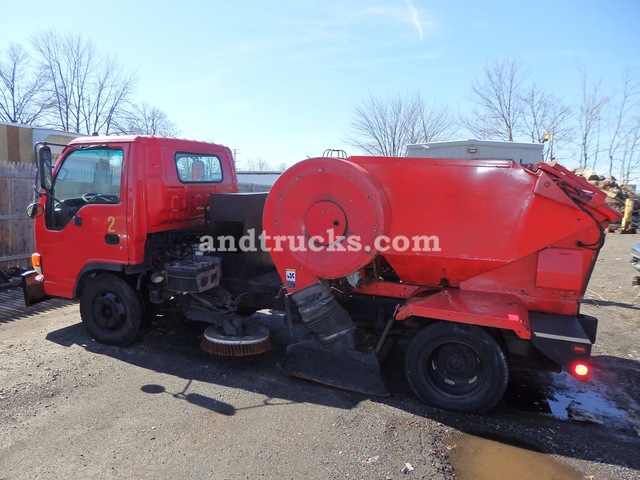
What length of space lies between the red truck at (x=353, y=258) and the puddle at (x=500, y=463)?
46 cm

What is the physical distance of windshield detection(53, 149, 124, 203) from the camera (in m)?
4.79

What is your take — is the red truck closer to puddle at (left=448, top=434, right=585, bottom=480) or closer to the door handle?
the door handle

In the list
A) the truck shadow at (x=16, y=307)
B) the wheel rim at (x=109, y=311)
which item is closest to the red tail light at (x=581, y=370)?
the wheel rim at (x=109, y=311)

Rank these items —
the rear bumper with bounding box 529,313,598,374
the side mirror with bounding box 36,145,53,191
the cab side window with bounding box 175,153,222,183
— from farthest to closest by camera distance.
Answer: the cab side window with bounding box 175,153,222,183, the side mirror with bounding box 36,145,53,191, the rear bumper with bounding box 529,313,598,374

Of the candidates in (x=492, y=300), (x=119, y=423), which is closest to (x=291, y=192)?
(x=492, y=300)

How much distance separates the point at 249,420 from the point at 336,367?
0.95m

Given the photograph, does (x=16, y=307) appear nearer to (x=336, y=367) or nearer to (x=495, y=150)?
(x=336, y=367)

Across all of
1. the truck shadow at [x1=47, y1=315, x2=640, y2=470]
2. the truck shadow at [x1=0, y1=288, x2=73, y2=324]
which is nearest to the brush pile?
the truck shadow at [x1=47, y1=315, x2=640, y2=470]

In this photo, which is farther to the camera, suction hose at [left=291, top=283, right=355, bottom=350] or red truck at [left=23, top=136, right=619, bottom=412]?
suction hose at [left=291, top=283, right=355, bottom=350]

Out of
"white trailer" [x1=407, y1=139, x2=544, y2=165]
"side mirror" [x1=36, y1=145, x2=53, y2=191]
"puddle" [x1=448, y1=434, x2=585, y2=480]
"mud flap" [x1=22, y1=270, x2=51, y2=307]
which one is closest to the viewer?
"puddle" [x1=448, y1=434, x2=585, y2=480]

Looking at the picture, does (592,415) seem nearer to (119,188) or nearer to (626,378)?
(626,378)

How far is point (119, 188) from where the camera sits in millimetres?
4754

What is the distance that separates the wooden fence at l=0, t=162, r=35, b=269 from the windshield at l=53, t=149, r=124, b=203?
15.1 feet

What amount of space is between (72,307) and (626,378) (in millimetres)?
7572
